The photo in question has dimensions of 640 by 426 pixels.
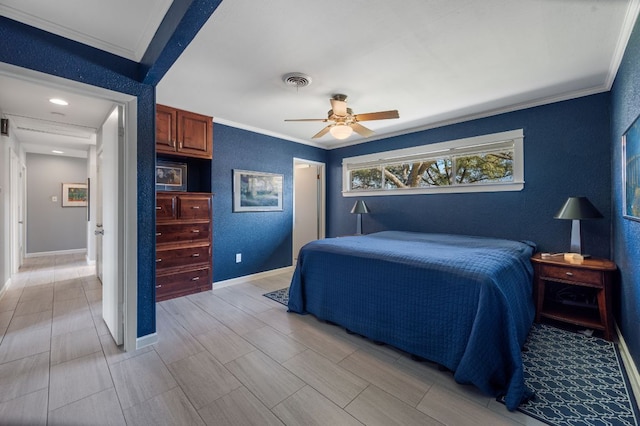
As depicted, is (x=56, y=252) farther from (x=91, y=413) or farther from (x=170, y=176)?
(x=91, y=413)

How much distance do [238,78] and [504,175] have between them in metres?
3.32

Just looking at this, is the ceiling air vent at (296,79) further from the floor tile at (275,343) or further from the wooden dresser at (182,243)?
the floor tile at (275,343)

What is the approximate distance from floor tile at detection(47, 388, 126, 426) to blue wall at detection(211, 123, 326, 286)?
219cm

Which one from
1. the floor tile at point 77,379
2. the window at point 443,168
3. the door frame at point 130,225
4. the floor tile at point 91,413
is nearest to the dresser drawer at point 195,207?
the door frame at point 130,225

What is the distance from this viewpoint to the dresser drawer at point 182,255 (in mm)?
3264

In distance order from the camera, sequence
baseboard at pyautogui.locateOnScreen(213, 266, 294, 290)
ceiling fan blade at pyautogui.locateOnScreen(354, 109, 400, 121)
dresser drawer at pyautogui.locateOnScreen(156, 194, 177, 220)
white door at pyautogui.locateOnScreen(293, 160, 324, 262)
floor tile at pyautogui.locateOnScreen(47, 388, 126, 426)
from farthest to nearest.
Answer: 1. white door at pyautogui.locateOnScreen(293, 160, 324, 262)
2. baseboard at pyautogui.locateOnScreen(213, 266, 294, 290)
3. dresser drawer at pyautogui.locateOnScreen(156, 194, 177, 220)
4. ceiling fan blade at pyautogui.locateOnScreen(354, 109, 400, 121)
5. floor tile at pyautogui.locateOnScreen(47, 388, 126, 426)

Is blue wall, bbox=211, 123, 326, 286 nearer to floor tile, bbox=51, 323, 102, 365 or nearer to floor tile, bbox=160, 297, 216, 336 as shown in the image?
floor tile, bbox=160, 297, 216, 336

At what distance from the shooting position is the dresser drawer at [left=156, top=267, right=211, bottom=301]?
10.7 ft

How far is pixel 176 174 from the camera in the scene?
368 centimetres

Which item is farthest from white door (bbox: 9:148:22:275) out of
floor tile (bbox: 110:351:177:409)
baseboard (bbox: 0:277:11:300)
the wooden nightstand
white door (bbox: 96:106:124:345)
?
the wooden nightstand

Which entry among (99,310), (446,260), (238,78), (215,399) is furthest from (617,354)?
(99,310)

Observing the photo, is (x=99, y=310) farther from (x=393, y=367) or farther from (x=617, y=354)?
(x=617, y=354)

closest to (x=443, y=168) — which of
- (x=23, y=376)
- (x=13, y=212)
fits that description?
(x=23, y=376)

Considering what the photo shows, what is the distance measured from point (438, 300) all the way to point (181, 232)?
3039 millimetres
